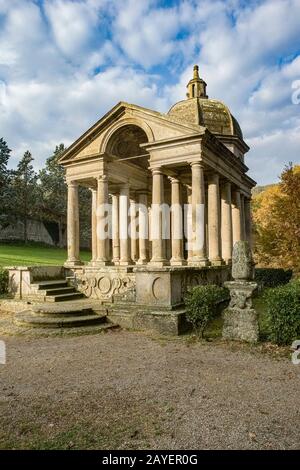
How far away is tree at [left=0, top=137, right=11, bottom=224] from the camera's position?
114 ft

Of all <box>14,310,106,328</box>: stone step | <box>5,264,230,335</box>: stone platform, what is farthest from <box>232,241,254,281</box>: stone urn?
<box>14,310,106,328</box>: stone step

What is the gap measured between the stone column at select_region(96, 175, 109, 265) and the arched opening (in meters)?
1.39

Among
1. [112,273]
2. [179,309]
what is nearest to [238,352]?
[179,309]

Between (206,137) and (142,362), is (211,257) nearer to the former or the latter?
(206,137)

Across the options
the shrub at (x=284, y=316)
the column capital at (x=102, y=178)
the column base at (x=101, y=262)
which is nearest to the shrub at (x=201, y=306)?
the shrub at (x=284, y=316)

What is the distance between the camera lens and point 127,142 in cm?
1555

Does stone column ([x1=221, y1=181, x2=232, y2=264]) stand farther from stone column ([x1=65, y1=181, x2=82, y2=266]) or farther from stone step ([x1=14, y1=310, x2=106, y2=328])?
stone step ([x1=14, y1=310, x2=106, y2=328])

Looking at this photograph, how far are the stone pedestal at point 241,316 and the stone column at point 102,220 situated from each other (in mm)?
6824

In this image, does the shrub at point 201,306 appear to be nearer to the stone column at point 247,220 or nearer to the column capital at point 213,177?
the column capital at point 213,177

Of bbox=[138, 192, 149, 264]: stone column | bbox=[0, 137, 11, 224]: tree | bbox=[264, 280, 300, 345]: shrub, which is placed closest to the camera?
bbox=[264, 280, 300, 345]: shrub
